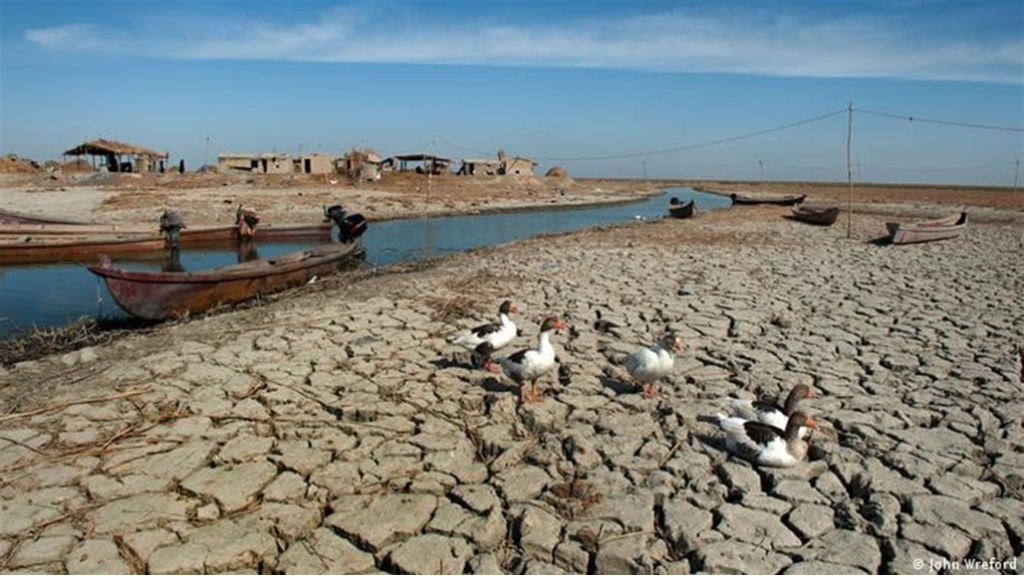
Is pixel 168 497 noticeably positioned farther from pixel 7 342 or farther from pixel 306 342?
pixel 7 342

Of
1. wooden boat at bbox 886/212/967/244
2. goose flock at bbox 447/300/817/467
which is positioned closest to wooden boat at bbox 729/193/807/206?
wooden boat at bbox 886/212/967/244

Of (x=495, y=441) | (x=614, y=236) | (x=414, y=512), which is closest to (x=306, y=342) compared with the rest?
(x=495, y=441)

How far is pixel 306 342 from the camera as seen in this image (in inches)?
320

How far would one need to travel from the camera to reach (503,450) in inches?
206

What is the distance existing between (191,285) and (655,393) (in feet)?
27.7

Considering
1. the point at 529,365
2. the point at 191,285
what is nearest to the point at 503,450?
the point at 529,365

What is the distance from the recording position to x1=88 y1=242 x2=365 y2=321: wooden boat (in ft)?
34.0

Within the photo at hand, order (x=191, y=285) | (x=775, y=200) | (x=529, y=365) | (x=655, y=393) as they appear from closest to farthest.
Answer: (x=529, y=365) < (x=655, y=393) < (x=191, y=285) < (x=775, y=200)

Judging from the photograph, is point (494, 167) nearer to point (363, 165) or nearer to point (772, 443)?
point (363, 165)

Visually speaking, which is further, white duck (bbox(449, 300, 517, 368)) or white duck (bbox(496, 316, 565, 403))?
white duck (bbox(449, 300, 517, 368))

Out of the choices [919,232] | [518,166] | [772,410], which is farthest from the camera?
[518,166]

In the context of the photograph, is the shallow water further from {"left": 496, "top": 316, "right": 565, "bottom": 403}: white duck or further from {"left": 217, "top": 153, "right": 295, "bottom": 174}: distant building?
{"left": 217, "top": 153, "right": 295, "bottom": 174}: distant building

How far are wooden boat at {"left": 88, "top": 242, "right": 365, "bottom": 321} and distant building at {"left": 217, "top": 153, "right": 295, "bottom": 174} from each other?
36.4 m

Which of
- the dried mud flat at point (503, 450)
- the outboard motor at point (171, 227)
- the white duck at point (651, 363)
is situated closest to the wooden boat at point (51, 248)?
the outboard motor at point (171, 227)
